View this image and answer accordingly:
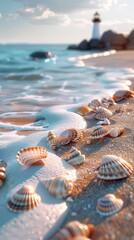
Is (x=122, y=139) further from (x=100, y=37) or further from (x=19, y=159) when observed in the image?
(x=100, y=37)

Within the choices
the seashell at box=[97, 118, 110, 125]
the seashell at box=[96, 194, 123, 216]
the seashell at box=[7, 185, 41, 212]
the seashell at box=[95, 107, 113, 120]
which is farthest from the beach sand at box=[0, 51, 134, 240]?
the seashell at box=[95, 107, 113, 120]

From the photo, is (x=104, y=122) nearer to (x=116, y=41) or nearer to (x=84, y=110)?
(x=84, y=110)

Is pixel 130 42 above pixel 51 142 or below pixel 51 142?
below

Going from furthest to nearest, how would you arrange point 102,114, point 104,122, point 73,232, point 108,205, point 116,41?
1. point 116,41
2. point 102,114
3. point 104,122
4. point 108,205
5. point 73,232

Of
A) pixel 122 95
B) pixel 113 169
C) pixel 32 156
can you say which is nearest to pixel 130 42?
pixel 122 95

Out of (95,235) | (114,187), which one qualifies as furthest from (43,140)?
(95,235)

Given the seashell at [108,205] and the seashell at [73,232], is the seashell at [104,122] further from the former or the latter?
the seashell at [73,232]
